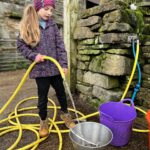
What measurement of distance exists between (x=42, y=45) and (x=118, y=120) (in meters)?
1.18

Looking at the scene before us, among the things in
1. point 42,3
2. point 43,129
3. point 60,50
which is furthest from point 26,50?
point 43,129

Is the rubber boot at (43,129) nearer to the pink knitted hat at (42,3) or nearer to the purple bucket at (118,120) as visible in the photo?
the purple bucket at (118,120)

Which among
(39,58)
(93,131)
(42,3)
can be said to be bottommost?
(93,131)

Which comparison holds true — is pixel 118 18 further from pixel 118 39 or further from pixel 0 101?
pixel 0 101

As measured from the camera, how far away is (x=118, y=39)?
3205 millimetres

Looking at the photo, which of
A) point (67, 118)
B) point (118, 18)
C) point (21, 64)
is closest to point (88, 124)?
point (67, 118)

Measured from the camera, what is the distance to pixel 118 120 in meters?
2.65

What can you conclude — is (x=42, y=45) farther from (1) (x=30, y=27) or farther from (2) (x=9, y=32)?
(2) (x=9, y=32)

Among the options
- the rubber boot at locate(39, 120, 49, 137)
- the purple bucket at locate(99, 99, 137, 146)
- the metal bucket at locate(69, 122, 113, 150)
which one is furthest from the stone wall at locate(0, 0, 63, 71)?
the metal bucket at locate(69, 122, 113, 150)

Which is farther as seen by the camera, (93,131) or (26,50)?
(26,50)

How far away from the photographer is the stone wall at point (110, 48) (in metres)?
3.25

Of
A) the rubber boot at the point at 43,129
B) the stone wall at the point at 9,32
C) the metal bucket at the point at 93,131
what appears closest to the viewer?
the metal bucket at the point at 93,131

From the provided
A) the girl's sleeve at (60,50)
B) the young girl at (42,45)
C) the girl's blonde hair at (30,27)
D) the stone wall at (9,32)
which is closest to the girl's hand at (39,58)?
the young girl at (42,45)

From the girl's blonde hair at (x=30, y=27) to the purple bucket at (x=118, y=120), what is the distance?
42.4 inches
